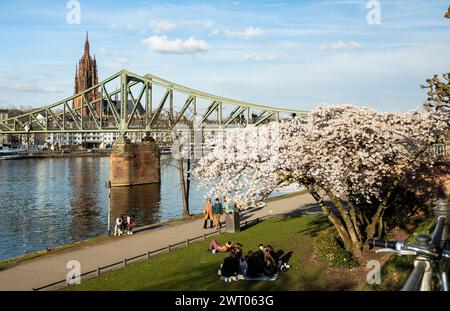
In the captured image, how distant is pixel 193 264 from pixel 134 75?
9335 cm

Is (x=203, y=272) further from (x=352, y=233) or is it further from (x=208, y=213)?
(x=208, y=213)

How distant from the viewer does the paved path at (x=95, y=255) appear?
18.3 metres

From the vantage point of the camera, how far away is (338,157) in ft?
63.3

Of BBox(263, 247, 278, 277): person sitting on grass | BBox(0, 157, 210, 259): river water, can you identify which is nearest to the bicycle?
BBox(263, 247, 278, 277): person sitting on grass

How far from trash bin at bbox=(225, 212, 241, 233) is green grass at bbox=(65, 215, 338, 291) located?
5.44ft

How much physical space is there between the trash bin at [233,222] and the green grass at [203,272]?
1.66 m

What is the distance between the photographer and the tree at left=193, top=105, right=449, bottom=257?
19578 millimetres

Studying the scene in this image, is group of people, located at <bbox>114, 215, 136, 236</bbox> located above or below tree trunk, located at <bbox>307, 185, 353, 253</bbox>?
below

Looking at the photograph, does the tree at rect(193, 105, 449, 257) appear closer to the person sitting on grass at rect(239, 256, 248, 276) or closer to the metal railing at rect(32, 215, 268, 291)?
the metal railing at rect(32, 215, 268, 291)

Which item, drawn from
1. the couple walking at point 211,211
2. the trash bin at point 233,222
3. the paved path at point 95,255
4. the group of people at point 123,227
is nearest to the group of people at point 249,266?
the paved path at point 95,255

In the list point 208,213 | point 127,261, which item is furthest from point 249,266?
point 208,213
